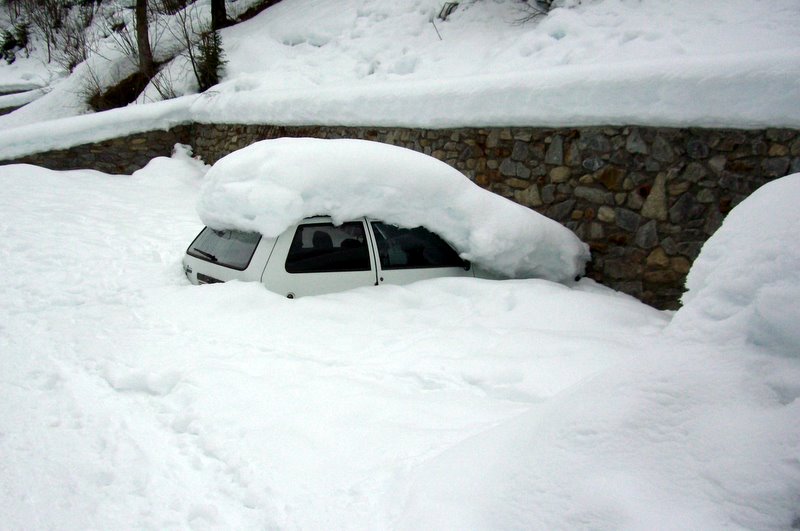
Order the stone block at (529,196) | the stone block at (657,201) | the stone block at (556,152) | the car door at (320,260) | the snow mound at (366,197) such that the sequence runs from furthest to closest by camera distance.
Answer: the stone block at (529,196)
the stone block at (556,152)
the stone block at (657,201)
the snow mound at (366,197)
the car door at (320,260)

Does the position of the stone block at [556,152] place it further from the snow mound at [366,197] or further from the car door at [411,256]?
the car door at [411,256]

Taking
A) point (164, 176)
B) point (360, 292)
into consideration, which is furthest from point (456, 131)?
point (164, 176)

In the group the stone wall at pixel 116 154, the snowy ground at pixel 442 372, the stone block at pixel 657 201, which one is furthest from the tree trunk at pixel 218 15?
the stone block at pixel 657 201

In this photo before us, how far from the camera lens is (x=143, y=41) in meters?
15.0

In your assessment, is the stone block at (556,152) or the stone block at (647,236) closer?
the stone block at (647,236)

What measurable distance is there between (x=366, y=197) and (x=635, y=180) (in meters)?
3.03

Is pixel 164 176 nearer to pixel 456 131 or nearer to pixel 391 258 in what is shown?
pixel 456 131

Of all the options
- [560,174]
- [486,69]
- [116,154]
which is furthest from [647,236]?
[116,154]

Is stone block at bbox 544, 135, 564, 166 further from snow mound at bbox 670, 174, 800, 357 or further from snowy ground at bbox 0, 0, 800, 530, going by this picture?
snow mound at bbox 670, 174, 800, 357

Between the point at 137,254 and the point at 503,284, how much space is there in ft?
14.3

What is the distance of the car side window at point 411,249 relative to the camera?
16.6ft

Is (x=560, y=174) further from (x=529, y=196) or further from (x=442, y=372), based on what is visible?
(x=442, y=372)

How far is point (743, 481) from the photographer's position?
1.61 m

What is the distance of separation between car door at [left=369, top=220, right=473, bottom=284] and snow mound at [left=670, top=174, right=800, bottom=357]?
120 inches
